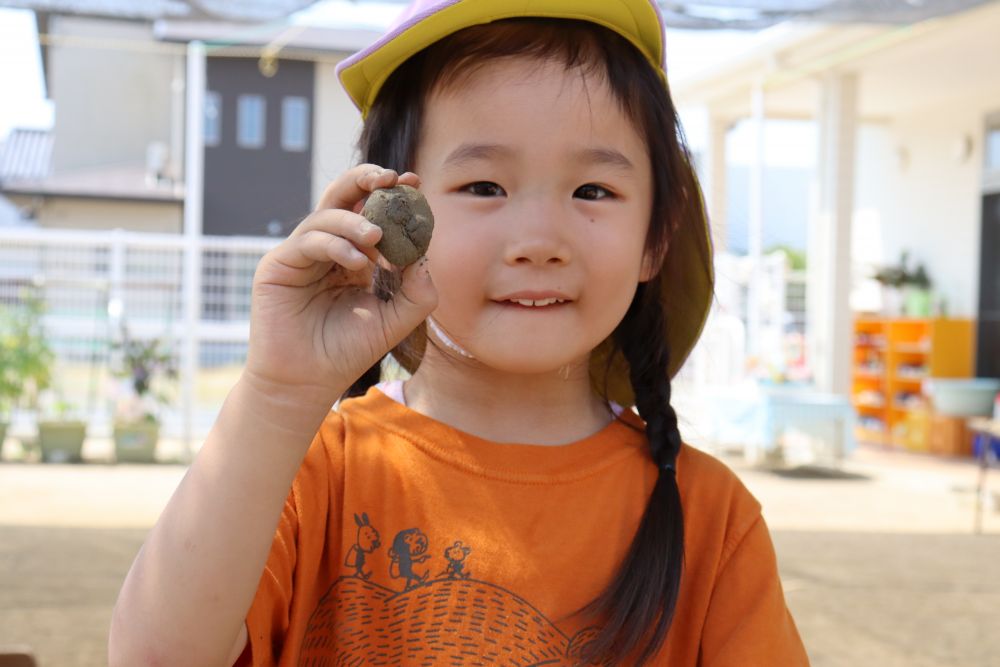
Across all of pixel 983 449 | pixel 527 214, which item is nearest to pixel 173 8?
pixel 527 214

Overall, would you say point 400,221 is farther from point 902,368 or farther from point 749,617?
point 902,368

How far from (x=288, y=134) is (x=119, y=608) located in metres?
19.4

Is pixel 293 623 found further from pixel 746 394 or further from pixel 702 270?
pixel 746 394

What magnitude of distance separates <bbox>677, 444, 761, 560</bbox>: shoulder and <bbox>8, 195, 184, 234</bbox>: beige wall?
1728cm

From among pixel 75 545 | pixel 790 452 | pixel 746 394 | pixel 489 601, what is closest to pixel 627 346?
pixel 489 601

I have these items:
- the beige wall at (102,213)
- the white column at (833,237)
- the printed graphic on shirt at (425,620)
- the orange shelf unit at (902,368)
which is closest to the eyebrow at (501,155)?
the printed graphic on shirt at (425,620)

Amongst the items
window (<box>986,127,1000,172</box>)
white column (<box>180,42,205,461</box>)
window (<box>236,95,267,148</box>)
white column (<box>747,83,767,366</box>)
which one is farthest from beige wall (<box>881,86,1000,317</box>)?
window (<box>236,95,267,148</box>)

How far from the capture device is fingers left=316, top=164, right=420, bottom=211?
975mm

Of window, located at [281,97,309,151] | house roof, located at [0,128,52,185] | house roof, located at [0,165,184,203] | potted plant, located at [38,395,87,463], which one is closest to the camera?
potted plant, located at [38,395,87,463]

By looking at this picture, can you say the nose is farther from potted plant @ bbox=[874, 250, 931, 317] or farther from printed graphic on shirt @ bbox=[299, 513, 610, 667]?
potted plant @ bbox=[874, 250, 931, 317]

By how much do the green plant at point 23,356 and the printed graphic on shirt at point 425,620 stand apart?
24.8ft

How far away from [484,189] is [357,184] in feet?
0.52

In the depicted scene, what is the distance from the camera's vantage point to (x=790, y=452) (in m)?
8.86

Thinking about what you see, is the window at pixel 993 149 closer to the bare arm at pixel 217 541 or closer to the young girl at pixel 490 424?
the young girl at pixel 490 424
